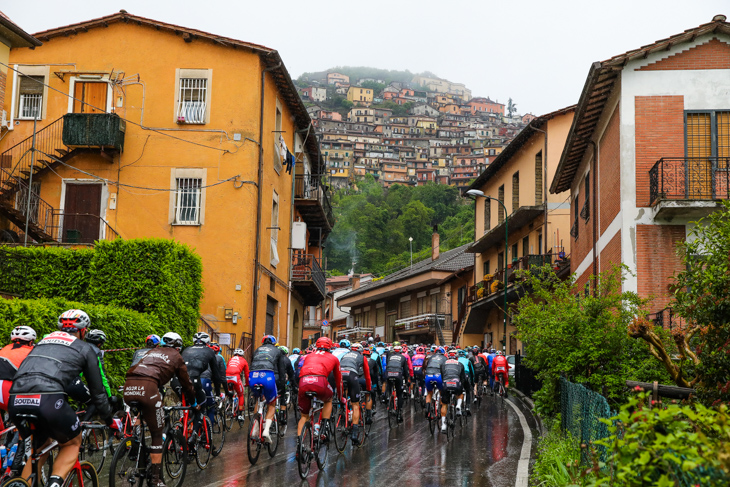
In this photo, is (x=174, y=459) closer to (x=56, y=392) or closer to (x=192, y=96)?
(x=56, y=392)

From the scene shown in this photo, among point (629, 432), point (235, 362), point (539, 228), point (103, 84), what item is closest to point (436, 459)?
point (235, 362)

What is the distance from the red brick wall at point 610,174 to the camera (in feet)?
63.6

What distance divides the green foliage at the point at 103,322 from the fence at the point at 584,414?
27.1 feet

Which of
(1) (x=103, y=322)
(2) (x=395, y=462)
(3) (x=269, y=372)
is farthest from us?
(1) (x=103, y=322)

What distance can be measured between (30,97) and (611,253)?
19259mm

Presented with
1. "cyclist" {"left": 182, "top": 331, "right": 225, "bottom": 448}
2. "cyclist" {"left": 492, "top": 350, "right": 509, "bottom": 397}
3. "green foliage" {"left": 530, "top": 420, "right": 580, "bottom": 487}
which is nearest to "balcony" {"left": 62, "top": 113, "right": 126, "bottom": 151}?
"cyclist" {"left": 492, "top": 350, "right": 509, "bottom": 397}

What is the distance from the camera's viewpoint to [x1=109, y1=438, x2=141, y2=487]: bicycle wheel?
8.80 metres

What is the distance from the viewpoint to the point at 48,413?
7.01m

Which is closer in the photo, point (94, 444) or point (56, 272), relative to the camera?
point (94, 444)

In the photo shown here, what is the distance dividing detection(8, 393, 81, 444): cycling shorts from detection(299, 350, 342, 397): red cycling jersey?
5.18 m

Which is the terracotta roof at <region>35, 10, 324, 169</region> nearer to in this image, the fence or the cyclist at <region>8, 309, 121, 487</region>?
the fence

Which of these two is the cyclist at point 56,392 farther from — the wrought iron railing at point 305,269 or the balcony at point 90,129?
the wrought iron railing at point 305,269

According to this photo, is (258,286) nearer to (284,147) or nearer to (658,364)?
(284,147)

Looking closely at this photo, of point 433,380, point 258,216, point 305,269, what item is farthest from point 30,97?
point 433,380
